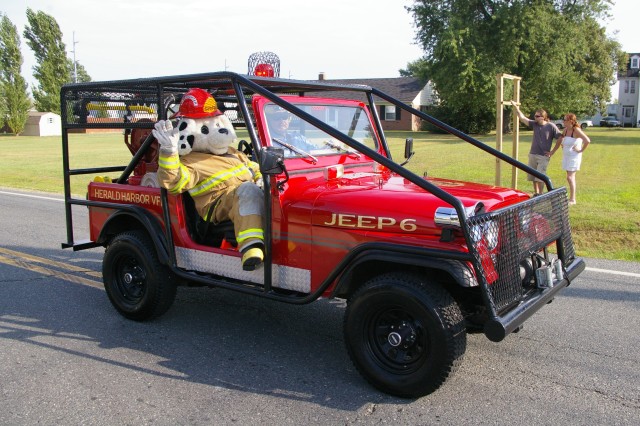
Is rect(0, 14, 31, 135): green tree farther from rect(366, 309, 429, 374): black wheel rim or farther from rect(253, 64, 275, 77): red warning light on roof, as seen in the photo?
rect(366, 309, 429, 374): black wheel rim

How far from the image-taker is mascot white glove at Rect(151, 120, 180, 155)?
4.03m

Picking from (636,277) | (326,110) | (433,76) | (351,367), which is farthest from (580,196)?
(433,76)

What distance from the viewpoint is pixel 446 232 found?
3.18m

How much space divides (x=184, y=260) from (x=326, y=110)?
1665 millimetres

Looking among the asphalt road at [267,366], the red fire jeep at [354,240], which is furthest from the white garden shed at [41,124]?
the red fire jeep at [354,240]

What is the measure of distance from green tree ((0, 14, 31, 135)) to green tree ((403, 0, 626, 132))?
34.9m

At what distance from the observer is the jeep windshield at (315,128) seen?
4.28 meters

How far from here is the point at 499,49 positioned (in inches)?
1469

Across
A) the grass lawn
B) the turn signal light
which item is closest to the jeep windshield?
the turn signal light

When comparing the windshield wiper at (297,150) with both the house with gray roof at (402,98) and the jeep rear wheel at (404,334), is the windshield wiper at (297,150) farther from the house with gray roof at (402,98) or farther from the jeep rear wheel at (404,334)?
the house with gray roof at (402,98)

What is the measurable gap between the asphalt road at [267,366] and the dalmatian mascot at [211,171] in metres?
0.81

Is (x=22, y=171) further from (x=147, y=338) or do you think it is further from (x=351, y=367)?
(x=351, y=367)

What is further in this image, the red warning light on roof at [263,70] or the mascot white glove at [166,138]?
the red warning light on roof at [263,70]

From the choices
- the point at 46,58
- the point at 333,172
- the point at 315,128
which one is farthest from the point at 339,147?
the point at 46,58
